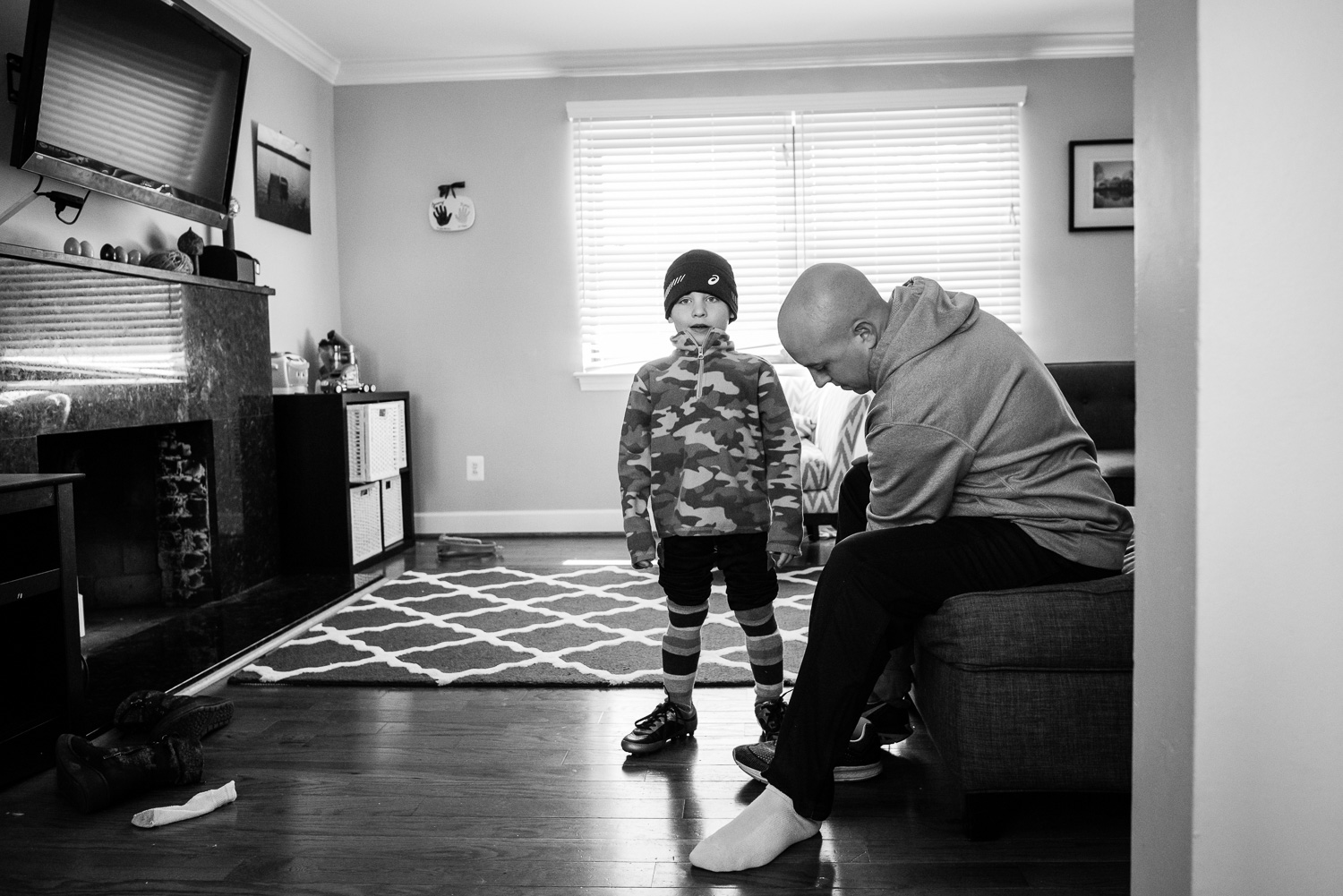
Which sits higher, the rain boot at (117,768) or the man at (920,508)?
the man at (920,508)

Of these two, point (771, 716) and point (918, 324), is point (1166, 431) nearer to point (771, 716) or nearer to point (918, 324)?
point (918, 324)

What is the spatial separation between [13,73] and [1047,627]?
301 centimetres

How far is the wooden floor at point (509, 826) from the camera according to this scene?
4.75 feet

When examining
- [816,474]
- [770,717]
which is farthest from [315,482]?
[770,717]

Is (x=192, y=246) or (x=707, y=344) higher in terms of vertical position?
(x=192, y=246)

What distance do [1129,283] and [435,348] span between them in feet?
11.4

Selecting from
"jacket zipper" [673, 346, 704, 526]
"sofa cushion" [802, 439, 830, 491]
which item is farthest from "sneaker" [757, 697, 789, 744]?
"sofa cushion" [802, 439, 830, 491]

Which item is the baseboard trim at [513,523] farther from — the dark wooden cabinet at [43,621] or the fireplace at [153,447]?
the dark wooden cabinet at [43,621]

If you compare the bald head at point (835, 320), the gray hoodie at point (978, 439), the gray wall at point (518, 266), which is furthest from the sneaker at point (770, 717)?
the gray wall at point (518, 266)

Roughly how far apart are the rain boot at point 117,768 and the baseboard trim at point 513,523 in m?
3.09

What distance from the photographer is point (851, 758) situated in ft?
5.85

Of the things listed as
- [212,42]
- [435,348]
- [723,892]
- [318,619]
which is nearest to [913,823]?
[723,892]

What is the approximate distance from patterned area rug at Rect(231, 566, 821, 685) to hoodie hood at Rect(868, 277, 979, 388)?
1.10 metres

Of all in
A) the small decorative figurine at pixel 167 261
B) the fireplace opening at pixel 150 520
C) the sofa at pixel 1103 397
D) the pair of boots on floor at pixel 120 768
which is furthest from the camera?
the sofa at pixel 1103 397
